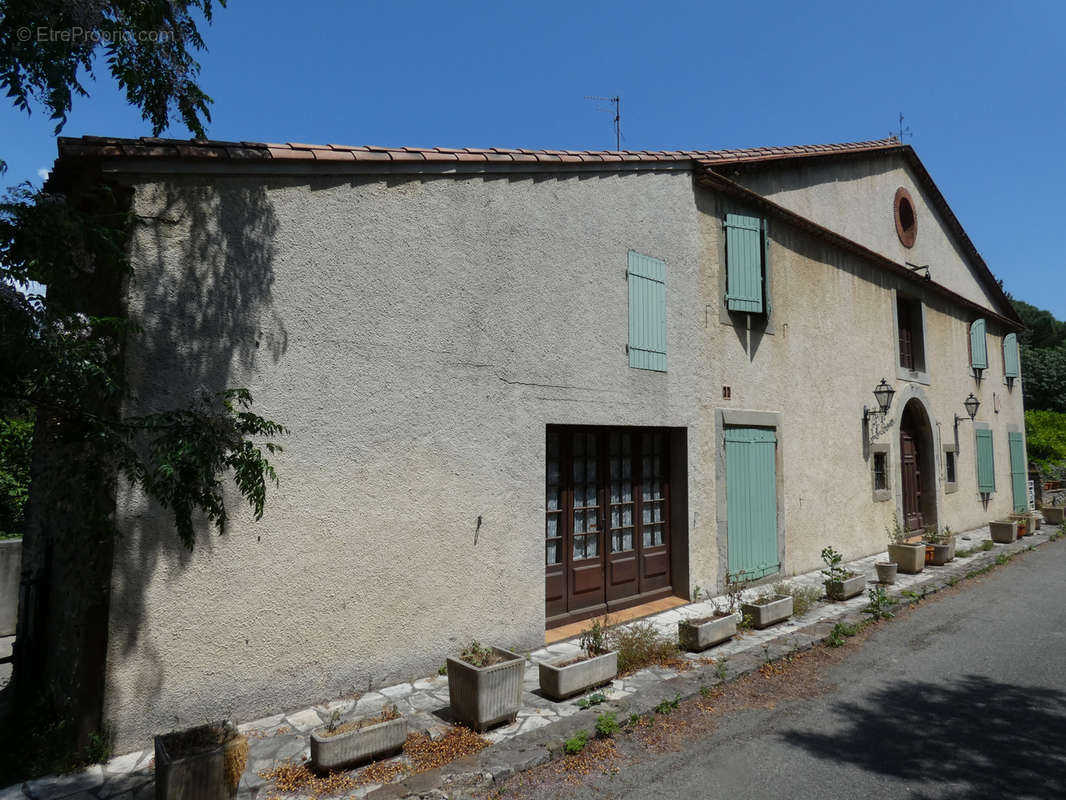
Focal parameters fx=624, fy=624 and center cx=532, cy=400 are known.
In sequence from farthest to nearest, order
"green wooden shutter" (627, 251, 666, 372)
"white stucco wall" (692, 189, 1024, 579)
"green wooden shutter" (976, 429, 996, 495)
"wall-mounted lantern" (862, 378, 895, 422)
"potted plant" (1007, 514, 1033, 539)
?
"green wooden shutter" (976, 429, 996, 495), "potted plant" (1007, 514, 1033, 539), "wall-mounted lantern" (862, 378, 895, 422), "white stucco wall" (692, 189, 1024, 579), "green wooden shutter" (627, 251, 666, 372)

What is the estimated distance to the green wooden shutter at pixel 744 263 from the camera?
28.0 ft

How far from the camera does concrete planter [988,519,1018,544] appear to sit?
1290 cm

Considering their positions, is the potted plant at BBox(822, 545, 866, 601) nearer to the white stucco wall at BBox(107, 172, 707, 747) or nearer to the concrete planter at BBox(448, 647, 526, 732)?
the white stucco wall at BBox(107, 172, 707, 747)

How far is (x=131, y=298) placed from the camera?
13.9 feet

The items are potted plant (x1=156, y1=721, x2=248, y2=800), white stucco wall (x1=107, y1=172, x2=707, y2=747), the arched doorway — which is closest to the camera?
potted plant (x1=156, y1=721, x2=248, y2=800)

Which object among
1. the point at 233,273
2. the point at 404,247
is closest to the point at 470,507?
the point at 404,247

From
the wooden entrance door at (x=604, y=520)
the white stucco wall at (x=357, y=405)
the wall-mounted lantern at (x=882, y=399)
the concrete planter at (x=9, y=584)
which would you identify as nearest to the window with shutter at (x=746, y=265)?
the wooden entrance door at (x=604, y=520)

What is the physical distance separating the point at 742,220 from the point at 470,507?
5812mm

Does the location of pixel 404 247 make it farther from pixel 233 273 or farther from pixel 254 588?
pixel 254 588

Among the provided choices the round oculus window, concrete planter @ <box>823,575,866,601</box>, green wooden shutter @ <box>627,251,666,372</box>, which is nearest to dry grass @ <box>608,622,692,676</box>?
green wooden shutter @ <box>627,251,666,372</box>

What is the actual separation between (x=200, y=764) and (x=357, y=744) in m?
0.88

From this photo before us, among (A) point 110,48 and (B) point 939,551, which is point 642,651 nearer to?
(A) point 110,48

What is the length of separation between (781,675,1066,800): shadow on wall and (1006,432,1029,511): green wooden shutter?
560 inches

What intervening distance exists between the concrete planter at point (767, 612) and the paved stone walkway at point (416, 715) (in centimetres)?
8
